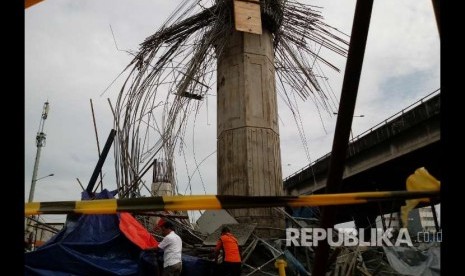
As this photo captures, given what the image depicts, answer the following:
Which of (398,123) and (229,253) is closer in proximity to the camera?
(229,253)

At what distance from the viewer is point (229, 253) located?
163 inches

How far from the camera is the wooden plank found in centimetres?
458

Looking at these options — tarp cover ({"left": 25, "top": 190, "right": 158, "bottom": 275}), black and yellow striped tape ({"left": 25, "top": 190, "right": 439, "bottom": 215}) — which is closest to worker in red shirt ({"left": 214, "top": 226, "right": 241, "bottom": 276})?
tarp cover ({"left": 25, "top": 190, "right": 158, "bottom": 275})

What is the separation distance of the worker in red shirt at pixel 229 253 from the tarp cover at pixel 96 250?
2.61 feet

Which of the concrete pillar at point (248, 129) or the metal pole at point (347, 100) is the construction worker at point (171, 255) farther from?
the metal pole at point (347, 100)

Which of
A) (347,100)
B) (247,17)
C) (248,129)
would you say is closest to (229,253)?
(248,129)

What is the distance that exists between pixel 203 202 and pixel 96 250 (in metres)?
3.48

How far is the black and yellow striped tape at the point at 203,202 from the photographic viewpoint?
4.57ft

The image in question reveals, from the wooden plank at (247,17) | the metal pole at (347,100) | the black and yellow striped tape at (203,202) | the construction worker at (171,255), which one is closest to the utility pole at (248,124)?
the wooden plank at (247,17)

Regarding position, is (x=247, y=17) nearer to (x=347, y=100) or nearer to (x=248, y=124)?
(x=248, y=124)

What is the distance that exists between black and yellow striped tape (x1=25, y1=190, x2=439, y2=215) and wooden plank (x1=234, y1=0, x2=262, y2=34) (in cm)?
339

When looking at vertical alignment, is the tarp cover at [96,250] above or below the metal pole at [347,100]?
below
